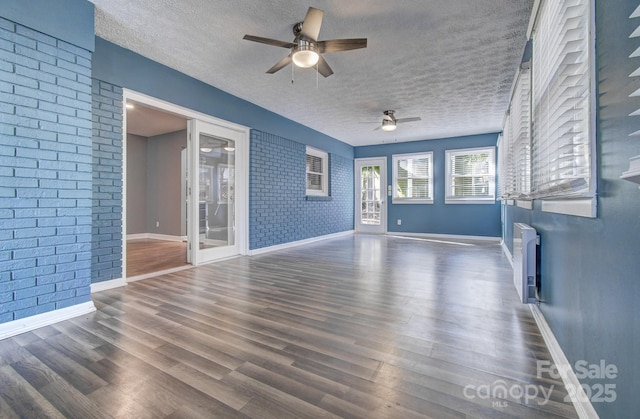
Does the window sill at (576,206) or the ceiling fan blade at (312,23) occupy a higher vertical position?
the ceiling fan blade at (312,23)

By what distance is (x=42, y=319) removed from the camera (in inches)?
84.8

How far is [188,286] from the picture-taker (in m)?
3.14

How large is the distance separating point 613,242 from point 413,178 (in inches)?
284

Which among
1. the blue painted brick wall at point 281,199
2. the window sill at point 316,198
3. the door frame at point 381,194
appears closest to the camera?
the blue painted brick wall at point 281,199

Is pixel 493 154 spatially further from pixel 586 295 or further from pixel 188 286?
pixel 188 286

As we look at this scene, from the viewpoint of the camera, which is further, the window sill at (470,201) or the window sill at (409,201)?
the window sill at (409,201)

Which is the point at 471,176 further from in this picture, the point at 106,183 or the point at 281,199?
the point at 106,183

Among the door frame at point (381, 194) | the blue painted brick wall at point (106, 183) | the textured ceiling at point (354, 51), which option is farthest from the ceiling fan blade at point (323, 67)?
the door frame at point (381, 194)

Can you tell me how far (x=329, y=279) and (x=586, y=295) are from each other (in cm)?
243

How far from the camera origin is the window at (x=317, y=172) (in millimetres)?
7024

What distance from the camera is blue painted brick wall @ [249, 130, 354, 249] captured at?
5.09m

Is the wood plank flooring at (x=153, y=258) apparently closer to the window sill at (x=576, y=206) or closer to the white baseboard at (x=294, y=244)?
the white baseboard at (x=294, y=244)

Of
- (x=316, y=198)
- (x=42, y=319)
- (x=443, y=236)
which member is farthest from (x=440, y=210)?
(x=42, y=319)

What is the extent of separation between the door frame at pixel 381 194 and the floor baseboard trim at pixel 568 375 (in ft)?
20.7
